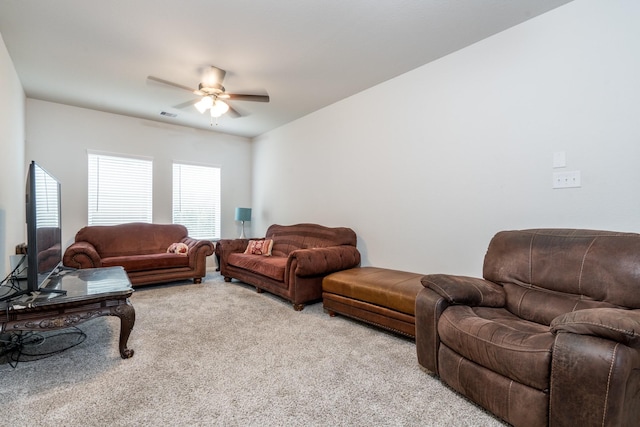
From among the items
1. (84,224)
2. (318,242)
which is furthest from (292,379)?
(84,224)

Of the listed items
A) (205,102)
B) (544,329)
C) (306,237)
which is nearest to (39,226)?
(205,102)

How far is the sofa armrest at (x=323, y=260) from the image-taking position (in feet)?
10.7

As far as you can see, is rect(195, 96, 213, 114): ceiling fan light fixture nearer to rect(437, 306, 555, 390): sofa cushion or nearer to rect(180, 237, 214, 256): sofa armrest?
rect(180, 237, 214, 256): sofa armrest

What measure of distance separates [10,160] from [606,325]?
4.87 m

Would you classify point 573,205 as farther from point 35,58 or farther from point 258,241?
point 35,58

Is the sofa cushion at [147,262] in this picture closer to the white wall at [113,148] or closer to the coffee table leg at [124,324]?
the white wall at [113,148]

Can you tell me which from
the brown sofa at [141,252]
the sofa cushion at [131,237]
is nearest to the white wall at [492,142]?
the brown sofa at [141,252]

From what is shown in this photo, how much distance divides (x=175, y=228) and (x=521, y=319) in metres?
5.01

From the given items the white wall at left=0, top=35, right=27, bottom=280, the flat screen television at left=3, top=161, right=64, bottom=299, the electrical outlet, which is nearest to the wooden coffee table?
the flat screen television at left=3, top=161, right=64, bottom=299

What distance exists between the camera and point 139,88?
12.6 feet

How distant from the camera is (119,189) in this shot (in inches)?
193

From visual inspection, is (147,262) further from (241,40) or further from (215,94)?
(241,40)

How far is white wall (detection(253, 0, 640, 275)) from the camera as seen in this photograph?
2.12m

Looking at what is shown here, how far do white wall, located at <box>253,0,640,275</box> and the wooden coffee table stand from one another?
8.71 ft
